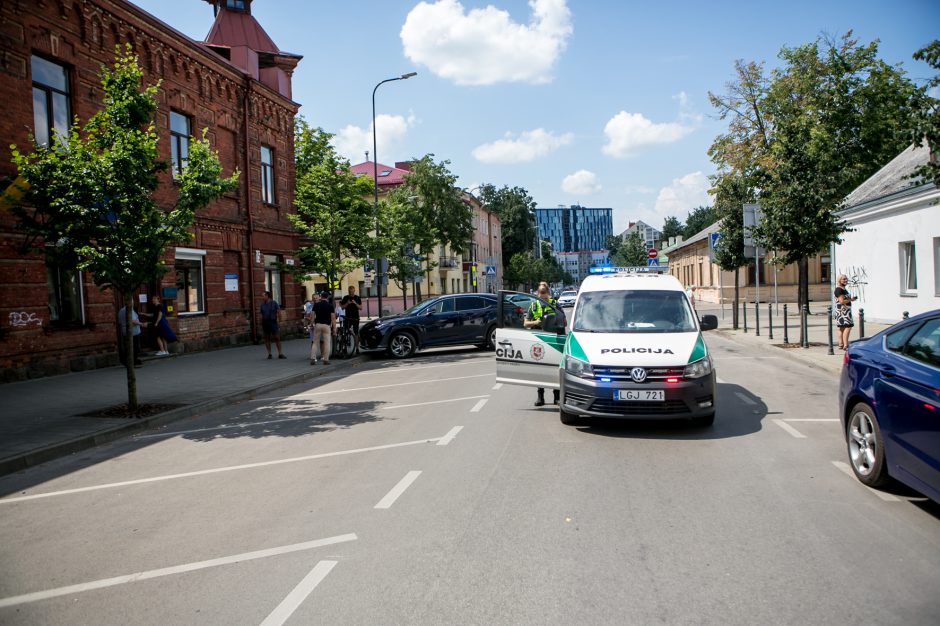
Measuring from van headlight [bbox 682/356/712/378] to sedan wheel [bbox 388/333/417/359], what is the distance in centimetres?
1285

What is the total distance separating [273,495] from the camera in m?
6.07

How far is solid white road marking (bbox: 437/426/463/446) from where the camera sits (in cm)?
785

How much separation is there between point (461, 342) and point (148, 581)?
52.8 feet

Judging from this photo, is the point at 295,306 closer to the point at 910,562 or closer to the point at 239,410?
the point at 239,410

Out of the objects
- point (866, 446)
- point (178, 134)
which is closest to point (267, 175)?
point (178, 134)

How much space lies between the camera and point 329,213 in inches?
817

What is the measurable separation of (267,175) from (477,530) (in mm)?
25083

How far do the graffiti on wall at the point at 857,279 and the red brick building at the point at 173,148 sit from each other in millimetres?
20271

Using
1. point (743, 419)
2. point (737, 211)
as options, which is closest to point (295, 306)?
point (737, 211)

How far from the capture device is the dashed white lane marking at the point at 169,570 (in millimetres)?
4109

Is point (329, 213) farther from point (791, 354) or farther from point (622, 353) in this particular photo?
point (622, 353)

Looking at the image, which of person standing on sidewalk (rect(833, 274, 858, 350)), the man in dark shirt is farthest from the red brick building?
person standing on sidewalk (rect(833, 274, 858, 350))

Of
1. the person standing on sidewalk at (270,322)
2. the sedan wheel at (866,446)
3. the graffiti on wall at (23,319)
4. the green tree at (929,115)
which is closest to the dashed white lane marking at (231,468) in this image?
the sedan wheel at (866,446)

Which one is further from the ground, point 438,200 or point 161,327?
point 438,200
